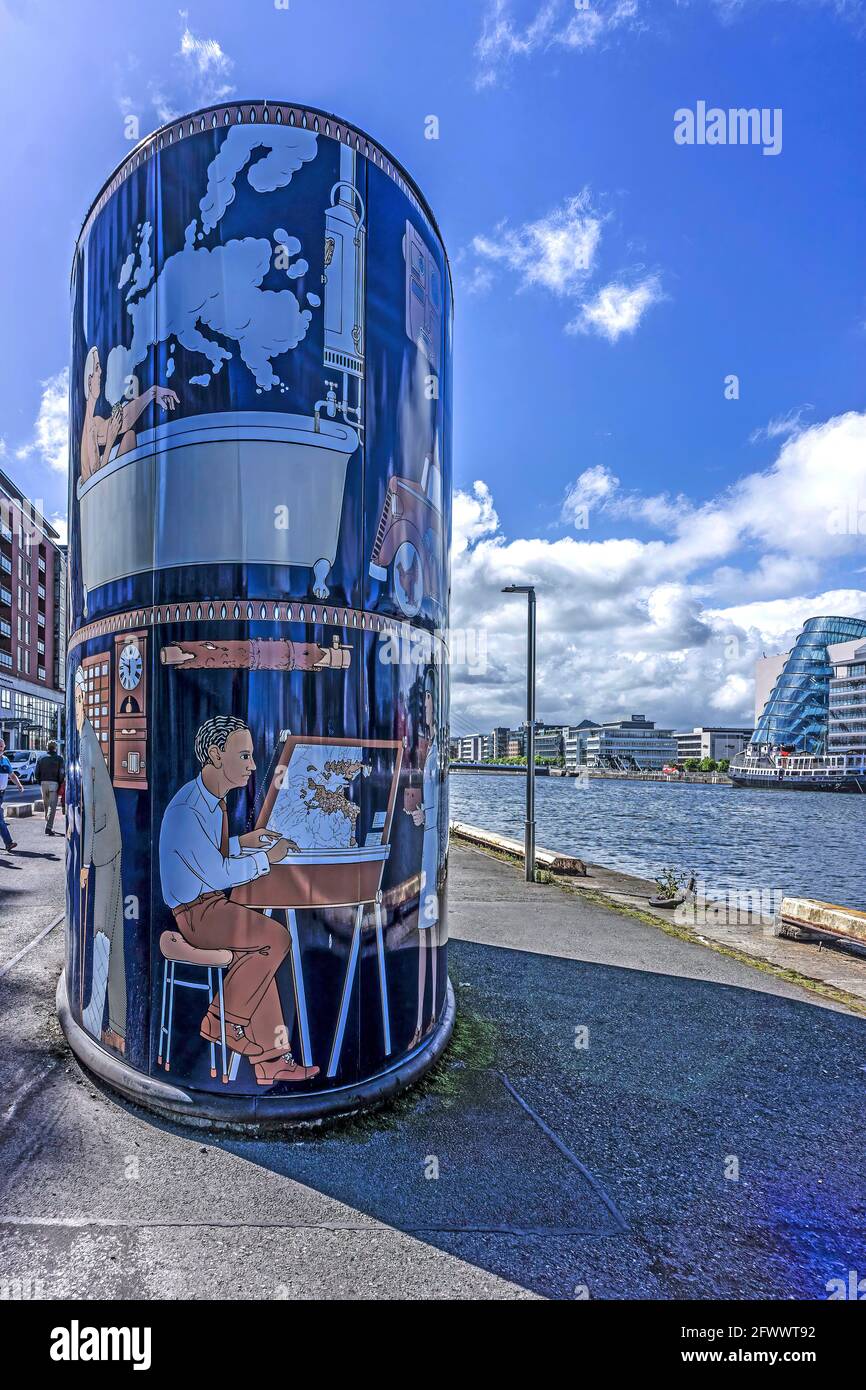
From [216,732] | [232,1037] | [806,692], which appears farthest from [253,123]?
[806,692]

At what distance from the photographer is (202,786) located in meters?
4.01

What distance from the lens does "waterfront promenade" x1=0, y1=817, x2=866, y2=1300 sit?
2852 mm

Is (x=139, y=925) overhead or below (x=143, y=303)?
below

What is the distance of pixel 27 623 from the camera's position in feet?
214

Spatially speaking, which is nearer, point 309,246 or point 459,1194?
point 459,1194

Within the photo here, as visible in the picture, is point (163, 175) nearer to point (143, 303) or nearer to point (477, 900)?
point (143, 303)

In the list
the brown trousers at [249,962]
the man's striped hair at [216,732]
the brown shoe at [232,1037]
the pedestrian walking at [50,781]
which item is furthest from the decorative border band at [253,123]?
the pedestrian walking at [50,781]

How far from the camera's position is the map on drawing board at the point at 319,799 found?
4.02 metres

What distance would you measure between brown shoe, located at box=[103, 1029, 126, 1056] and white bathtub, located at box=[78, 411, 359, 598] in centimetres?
299

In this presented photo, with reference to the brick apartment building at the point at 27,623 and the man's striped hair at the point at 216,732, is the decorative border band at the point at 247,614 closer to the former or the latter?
the man's striped hair at the point at 216,732

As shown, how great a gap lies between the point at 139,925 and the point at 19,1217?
4.76 feet

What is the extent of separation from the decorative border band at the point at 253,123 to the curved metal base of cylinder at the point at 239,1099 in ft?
19.4

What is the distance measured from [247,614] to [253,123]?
309 cm

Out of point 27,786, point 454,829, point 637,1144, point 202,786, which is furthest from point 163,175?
point 27,786
